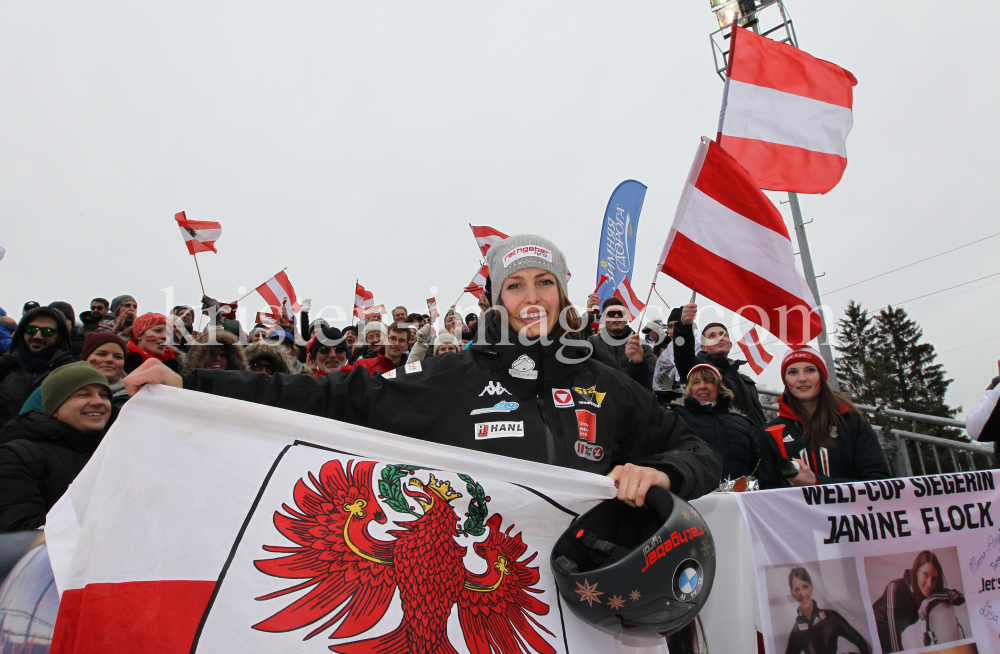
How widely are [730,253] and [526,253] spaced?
3014 millimetres

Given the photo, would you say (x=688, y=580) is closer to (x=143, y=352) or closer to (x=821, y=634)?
(x=821, y=634)

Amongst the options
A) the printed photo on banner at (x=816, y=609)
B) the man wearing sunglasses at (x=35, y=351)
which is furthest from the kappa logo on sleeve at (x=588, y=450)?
the man wearing sunglasses at (x=35, y=351)

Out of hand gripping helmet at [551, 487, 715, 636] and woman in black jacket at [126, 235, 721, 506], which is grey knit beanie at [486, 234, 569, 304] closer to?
woman in black jacket at [126, 235, 721, 506]

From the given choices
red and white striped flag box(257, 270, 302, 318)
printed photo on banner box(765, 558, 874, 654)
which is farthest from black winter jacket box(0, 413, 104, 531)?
red and white striped flag box(257, 270, 302, 318)

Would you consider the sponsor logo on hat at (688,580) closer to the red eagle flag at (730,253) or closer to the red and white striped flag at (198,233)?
the red eagle flag at (730,253)

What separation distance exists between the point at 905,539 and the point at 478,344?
9.58ft

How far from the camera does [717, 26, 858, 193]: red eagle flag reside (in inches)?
248

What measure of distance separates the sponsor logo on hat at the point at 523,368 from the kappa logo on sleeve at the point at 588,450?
30 cm

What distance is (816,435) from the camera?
4.48 m

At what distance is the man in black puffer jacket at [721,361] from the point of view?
610 cm

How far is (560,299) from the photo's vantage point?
261 centimetres

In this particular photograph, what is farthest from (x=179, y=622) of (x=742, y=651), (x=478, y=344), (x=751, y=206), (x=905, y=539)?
(x=751, y=206)

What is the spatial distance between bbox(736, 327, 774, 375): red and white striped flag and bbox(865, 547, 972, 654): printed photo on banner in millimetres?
9158

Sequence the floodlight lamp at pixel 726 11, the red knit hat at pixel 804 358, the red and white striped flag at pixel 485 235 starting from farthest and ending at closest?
the floodlight lamp at pixel 726 11
the red and white striped flag at pixel 485 235
the red knit hat at pixel 804 358
